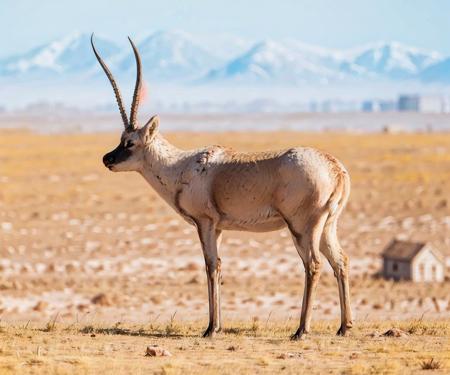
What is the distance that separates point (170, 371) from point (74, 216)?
102ft

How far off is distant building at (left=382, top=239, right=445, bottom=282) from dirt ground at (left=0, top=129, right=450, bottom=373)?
0.37 meters

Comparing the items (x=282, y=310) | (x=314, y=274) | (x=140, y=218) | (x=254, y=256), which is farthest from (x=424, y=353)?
(x=140, y=218)

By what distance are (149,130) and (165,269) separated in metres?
15.4

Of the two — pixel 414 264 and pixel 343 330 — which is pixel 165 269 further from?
pixel 343 330

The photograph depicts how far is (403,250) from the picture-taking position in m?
30.1

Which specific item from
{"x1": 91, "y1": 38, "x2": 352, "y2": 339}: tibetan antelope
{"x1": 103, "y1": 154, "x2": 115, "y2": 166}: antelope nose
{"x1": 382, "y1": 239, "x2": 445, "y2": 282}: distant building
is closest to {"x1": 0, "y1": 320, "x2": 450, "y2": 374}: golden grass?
{"x1": 91, "y1": 38, "x2": 352, "y2": 339}: tibetan antelope

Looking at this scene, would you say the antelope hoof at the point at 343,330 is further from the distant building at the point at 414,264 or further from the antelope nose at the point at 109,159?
the distant building at the point at 414,264

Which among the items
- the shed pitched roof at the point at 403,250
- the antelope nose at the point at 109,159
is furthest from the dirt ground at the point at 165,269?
the antelope nose at the point at 109,159

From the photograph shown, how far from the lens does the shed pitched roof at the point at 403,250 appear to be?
2967 cm

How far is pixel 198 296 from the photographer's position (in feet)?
87.9

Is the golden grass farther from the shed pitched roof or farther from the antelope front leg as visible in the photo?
the shed pitched roof

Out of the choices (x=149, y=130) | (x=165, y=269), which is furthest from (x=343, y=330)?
(x=165, y=269)

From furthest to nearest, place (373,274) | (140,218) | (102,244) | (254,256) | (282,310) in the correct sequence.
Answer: (140,218) → (102,244) → (254,256) → (373,274) → (282,310)

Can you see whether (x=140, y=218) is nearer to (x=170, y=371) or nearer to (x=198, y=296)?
(x=198, y=296)
